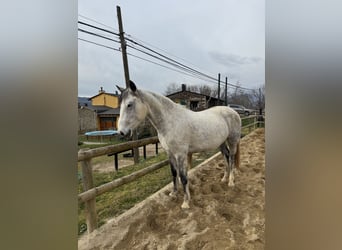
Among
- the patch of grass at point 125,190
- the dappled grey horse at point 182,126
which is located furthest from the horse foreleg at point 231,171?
the patch of grass at point 125,190

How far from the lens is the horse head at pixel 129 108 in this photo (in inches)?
42.7

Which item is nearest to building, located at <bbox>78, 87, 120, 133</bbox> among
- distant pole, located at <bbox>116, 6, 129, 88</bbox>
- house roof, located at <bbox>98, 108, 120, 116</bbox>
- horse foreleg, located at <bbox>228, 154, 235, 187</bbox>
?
house roof, located at <bbox>98, 108, 120, 116</bbox>

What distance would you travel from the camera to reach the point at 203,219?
3.94 feet

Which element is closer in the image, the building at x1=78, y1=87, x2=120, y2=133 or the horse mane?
the building at x1=78, y1=87, x2=120, y2=133

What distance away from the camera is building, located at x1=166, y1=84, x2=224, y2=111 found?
127 cm

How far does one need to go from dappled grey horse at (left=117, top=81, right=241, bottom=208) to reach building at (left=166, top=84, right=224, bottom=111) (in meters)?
0.03

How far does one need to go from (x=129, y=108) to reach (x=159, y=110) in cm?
22

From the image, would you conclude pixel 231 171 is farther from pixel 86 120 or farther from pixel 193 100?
pixel 86 120

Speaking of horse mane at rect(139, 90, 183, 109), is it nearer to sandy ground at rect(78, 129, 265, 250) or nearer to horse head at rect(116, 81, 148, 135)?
horse head at rect(116, 81, 148, 135)

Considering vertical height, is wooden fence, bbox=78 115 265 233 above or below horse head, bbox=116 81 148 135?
below

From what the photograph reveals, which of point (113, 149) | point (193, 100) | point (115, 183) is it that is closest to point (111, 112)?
point (113, 149)

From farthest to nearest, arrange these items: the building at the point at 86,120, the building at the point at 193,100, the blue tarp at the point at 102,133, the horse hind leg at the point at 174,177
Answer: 1. the horse hind leg at the point at 174,177
2. the building at the point at 193,100
3. the blue tarp at the point at 102,133
4. the building at the point at 86,120

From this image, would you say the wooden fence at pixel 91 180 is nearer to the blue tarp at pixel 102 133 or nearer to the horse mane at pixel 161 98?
the blue tarp at pixel 102 133
